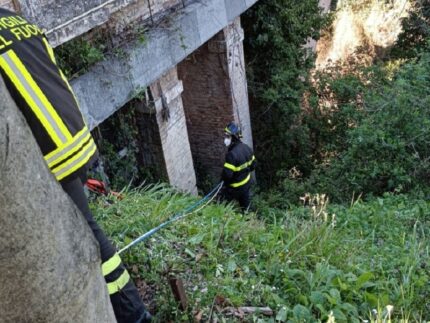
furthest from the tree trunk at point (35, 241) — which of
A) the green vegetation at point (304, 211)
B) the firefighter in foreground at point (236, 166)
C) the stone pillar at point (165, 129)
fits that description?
the firefighter in foreground at point (236, 166)

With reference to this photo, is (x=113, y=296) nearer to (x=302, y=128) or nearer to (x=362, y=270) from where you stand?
(x=362, y=270)

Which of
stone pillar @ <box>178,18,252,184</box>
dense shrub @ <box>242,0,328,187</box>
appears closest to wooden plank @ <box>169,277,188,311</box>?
stone pillar @ <box>178,18,252,184</box>

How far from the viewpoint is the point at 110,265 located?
2807mm

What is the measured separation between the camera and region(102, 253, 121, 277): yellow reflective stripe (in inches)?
109

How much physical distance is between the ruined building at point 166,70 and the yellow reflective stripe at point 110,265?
2275mm

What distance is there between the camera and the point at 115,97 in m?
5.39

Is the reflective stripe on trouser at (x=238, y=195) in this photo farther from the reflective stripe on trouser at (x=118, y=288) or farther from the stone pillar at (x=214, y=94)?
the reflective stripe on trouser at (x=118, y=288)

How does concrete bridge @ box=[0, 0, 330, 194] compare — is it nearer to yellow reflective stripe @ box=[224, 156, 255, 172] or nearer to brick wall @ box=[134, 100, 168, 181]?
brick wall @ box=[134, 100, 168, 181]

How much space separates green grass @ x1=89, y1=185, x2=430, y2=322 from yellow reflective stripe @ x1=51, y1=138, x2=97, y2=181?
4.20 feet

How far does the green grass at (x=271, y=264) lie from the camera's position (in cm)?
301

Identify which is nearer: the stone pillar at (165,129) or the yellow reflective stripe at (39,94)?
the yellow reflective stripe at (39,94)

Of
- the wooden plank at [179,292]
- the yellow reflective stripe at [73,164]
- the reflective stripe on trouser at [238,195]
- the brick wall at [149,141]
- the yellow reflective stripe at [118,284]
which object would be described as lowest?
the reflective stripe on trouser at [238,195]

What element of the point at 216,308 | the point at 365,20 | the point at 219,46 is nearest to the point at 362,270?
the point at 216,308

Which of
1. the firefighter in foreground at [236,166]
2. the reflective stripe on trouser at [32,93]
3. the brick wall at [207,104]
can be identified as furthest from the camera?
the brick wall at [207,104]
